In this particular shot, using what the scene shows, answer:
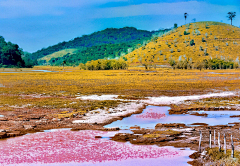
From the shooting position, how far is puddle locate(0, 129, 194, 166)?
51.8 feet

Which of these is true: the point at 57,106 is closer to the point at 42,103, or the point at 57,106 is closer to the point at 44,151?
the point at 42,103

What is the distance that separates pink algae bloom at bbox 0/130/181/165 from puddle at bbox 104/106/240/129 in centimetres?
521

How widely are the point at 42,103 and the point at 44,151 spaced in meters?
17.8

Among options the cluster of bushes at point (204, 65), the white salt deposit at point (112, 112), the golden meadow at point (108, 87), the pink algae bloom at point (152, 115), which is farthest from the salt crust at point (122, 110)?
the cluster of bushes at point (204, 65)

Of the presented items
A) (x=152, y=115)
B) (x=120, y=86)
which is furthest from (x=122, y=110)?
(x=120, y=86)

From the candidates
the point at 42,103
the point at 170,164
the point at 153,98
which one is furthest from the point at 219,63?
the point at 170,164

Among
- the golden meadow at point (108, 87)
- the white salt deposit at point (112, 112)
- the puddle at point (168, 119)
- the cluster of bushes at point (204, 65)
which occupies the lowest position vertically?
the puddle at point (168, 119)

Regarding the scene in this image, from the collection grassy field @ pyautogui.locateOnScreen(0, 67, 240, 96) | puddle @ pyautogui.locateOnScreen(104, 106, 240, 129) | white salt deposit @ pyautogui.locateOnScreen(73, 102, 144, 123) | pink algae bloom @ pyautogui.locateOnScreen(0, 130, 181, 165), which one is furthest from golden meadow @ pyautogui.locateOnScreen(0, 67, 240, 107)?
pink algae bloom @ pyautogui.locateOnScreen(0, 130, 181, 165)

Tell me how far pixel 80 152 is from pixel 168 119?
12.0 metres

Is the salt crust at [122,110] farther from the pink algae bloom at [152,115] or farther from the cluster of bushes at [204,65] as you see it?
the cluster of bushes at [204,65]

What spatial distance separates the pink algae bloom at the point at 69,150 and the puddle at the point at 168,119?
5208mm

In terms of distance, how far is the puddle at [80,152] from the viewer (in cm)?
1579

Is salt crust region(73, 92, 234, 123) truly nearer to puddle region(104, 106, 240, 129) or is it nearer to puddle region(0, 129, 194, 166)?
puddle region(104, 106, 240, 129)

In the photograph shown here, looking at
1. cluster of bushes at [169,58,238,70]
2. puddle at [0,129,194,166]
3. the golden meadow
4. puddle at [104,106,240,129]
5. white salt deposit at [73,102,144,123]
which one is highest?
cluster of bushes at [169,58,238,70]
